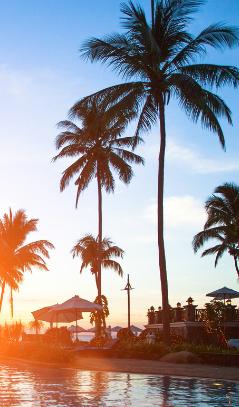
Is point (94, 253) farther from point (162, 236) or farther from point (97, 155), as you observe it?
point (162, 236)

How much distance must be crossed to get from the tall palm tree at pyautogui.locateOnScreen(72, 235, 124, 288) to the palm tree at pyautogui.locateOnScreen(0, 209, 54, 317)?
276 cm

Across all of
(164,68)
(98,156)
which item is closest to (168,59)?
(164,68)

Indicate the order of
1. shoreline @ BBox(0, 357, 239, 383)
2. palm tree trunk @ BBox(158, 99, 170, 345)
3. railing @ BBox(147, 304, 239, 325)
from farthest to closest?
1. railing @ BBox(147, 304, 239, 325)
2. palm tree trunk @ BBox(158, 99, 170, 345)
3. shoreline @ BBox(0, 357, 239, 383)

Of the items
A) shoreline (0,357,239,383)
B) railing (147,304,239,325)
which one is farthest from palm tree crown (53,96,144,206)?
shoreline (0,357,239,383)

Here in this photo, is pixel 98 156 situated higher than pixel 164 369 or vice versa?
pixel 98 156

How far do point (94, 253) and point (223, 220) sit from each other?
1229cm

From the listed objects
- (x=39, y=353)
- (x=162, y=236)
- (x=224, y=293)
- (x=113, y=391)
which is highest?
Answer: (x=162, y=236)

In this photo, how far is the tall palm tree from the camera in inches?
1980

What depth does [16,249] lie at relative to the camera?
51125 millimetres

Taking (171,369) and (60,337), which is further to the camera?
(60,337)

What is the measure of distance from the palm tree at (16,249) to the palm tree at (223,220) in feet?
45.0

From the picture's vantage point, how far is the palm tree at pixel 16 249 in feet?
165

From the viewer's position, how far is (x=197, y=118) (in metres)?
25.2

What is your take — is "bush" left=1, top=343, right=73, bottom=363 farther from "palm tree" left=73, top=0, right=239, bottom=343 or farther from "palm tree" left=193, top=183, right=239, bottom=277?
"palm tree" left=193, top=183, right=239, bottom=277
